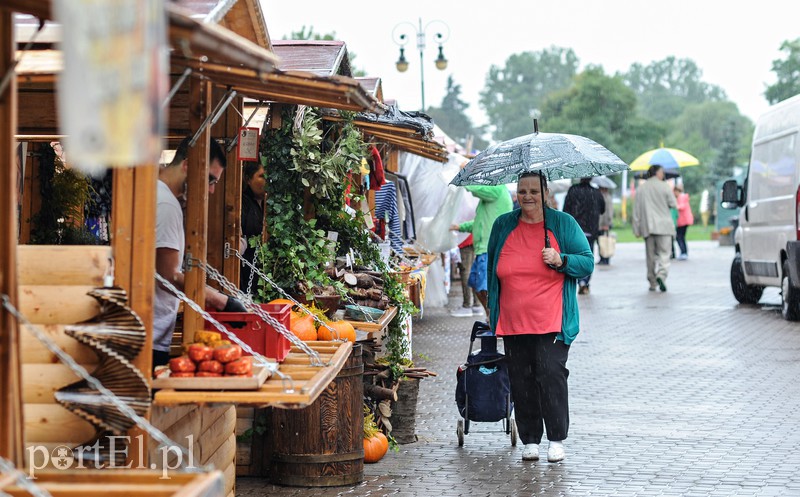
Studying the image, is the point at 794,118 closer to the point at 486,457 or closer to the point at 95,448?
the point at 486,457

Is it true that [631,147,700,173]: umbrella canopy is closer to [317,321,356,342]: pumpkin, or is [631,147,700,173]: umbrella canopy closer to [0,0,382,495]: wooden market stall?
[317,321,356,342]: pumpkin

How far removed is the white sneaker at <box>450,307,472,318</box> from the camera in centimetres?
1819

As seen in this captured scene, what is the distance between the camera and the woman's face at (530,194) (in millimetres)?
7828

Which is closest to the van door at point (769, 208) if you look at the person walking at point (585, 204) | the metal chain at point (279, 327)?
the person walking at point (585, 204)

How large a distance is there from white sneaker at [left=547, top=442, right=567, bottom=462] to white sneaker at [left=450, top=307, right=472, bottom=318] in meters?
10.2

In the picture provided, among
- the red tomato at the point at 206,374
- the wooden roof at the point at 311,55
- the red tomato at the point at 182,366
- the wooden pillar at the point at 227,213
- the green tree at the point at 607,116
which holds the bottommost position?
the red tomato at the point at 206,374

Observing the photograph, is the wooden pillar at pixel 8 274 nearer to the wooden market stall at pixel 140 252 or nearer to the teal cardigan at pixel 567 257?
the wooden market stall at pixel 140 252

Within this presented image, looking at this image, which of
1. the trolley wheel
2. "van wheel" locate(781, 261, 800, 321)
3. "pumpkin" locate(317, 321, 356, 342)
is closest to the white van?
"van wheel" locate(781, 261, 800, 321)

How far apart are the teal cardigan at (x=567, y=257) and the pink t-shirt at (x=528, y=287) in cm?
4

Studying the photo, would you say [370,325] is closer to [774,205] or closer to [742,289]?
[774,205]

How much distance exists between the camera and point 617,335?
15.4m

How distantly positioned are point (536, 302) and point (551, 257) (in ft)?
1.05

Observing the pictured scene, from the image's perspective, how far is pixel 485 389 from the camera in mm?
8445

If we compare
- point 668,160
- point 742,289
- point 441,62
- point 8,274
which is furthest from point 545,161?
point 441,62
